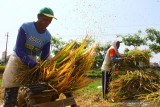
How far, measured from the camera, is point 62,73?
168cm

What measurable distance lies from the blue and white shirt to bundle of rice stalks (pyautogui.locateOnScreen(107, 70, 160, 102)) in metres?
2.21

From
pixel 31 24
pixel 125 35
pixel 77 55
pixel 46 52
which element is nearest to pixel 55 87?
pixel 77 55

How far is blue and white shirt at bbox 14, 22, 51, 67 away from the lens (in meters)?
1.76

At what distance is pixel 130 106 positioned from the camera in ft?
10.2

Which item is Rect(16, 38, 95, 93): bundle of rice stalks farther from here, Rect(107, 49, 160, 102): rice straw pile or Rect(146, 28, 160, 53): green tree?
Rect(146, 28, 160, 53): green tree

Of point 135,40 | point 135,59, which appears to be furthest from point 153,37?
point 135,59

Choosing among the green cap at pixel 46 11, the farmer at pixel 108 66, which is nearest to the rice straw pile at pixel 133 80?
the farmer at pixel 108 66

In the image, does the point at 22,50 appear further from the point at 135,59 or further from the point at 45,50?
the point at 135,59

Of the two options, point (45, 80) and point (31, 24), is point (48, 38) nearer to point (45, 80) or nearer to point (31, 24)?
point (31, 24)

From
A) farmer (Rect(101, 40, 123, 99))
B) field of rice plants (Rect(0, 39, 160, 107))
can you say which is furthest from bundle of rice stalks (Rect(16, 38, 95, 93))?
farmer (Rect(101, 40, 123, 99))

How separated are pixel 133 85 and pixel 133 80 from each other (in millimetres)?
121

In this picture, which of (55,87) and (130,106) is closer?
(55,87)

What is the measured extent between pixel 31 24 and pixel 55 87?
36.6 inches

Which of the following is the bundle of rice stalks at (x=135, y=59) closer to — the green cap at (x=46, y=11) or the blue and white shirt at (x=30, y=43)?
the blue and white shirt at (x=30, y=43)
